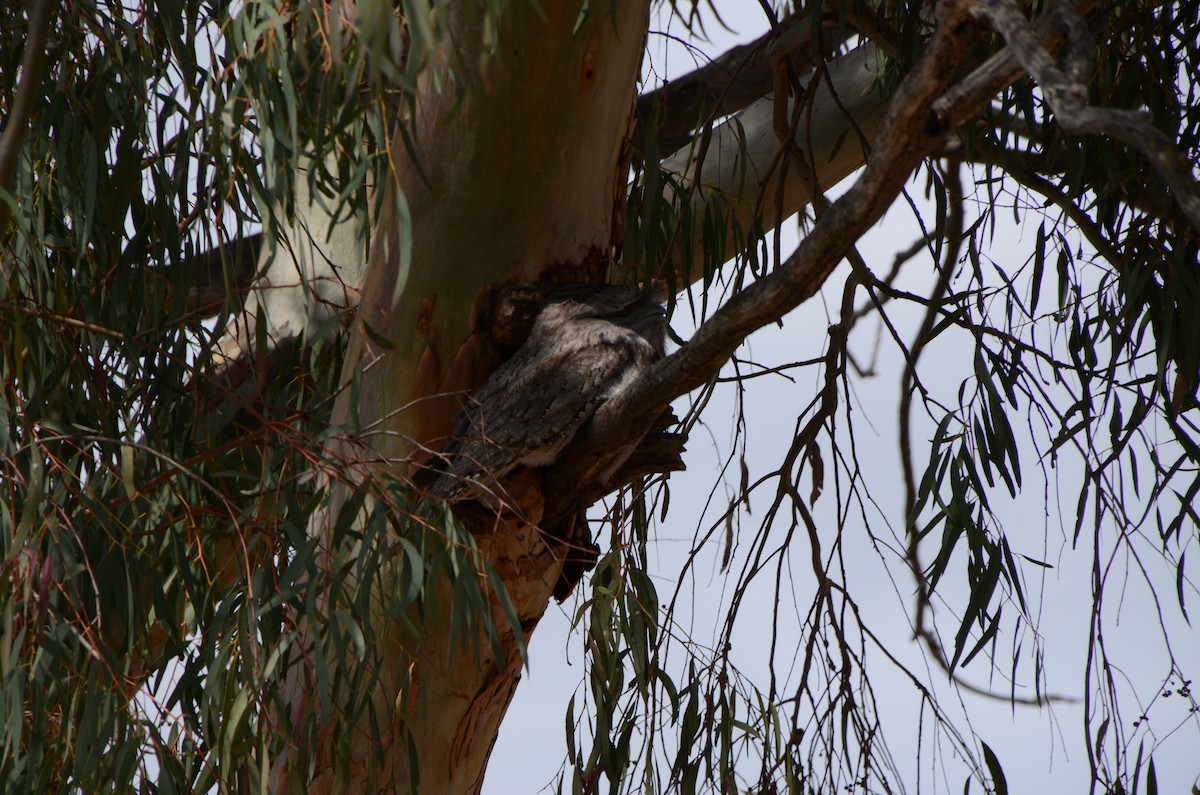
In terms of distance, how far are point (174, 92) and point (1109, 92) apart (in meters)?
1.50

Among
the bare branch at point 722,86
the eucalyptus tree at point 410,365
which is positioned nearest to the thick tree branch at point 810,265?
the eucalyptus tree at point 410,365

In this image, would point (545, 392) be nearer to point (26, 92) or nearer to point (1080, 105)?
point (26, 92)

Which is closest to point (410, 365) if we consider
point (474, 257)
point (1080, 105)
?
point (474, 257)

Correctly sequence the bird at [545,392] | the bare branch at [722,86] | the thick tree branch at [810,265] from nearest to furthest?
the thick tree branch at [810,265] < the bird at [545,392] < the bare branch at [722,86]

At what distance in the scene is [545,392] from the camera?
158cm

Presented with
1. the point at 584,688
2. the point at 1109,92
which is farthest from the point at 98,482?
the point at 1109,92

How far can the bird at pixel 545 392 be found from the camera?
157 centimetres

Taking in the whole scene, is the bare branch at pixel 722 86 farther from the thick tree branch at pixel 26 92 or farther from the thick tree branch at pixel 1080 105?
the thick tree branch at pixel 1080 105

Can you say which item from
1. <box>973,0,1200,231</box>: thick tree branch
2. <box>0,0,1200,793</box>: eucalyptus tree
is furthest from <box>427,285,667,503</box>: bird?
<box>973,0,1200,231</box>: thick tree branch

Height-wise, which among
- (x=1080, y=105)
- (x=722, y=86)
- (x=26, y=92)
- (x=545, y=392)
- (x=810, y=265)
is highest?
(x=722, y=86)

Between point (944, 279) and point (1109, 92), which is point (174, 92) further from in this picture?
point (1109, 92)

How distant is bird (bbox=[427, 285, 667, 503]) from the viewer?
1.57 metres

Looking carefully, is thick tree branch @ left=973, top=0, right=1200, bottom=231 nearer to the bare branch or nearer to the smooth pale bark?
the smooth pale bark

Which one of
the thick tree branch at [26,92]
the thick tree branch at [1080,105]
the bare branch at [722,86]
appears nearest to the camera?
the thick tree branch at [1080,105]
